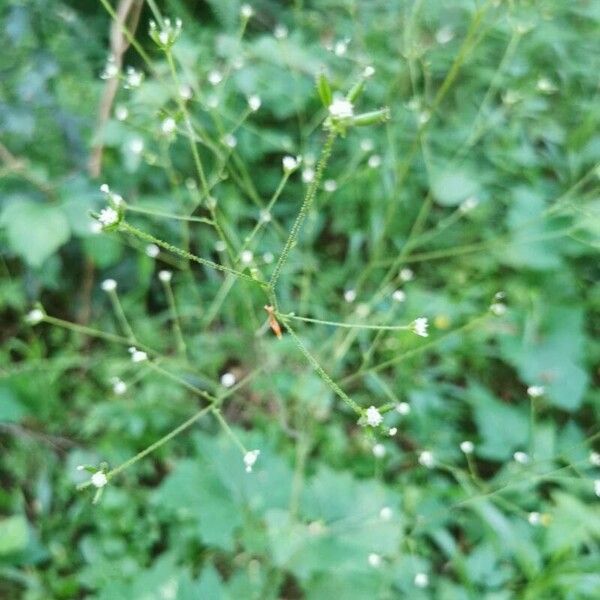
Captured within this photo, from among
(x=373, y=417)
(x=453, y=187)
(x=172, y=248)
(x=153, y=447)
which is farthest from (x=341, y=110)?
(x=453, y=187)

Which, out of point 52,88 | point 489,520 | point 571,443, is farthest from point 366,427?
point 52,88

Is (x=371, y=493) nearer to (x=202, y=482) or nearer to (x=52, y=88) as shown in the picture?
(x=202, y=482)

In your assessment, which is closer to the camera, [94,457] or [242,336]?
[94,457]

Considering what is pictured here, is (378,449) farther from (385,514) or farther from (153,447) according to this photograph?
(153,447)

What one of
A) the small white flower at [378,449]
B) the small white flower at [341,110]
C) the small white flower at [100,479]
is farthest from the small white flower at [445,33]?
the small white flower at [100,479]

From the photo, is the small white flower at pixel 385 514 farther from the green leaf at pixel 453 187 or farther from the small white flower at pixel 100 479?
the green leaf at pixel 453 187

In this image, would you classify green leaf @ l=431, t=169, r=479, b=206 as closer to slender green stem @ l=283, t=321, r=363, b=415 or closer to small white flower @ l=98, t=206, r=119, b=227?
slender green stem @ l=283, t=321, r=363, b=415

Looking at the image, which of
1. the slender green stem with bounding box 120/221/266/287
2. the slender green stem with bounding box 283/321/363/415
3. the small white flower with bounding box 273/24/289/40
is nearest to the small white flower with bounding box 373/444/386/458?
the slender green stem with bounding box 283/321/363/415
